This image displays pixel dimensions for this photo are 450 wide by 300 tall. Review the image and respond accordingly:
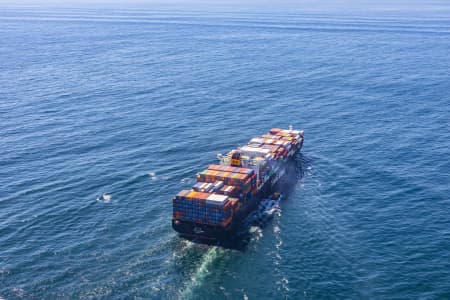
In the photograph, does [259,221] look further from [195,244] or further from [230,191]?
[195,244]

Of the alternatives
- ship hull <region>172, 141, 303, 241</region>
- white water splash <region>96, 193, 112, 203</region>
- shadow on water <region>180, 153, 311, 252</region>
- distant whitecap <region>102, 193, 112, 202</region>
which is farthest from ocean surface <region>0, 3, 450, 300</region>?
ship hull <region>172, 141, 303, 241</region>

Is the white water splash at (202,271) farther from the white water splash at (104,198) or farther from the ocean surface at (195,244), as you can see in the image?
the white water splash at (104,198)

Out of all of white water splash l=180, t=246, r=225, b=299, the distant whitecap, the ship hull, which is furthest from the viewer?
the distant whitecap

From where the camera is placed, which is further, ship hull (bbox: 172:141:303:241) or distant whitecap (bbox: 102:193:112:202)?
distant whitecap (bbox: 102:193:112:202)

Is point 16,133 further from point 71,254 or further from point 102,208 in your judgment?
point 71,254

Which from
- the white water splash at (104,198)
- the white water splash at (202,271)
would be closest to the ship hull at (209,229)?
the white water splash at (202,271)

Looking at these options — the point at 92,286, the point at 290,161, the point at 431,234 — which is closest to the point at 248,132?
the point at 290,161

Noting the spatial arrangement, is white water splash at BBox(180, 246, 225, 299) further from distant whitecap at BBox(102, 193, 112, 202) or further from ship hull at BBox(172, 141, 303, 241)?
distant whitecap at BBox(102, 193, 112, 202)
